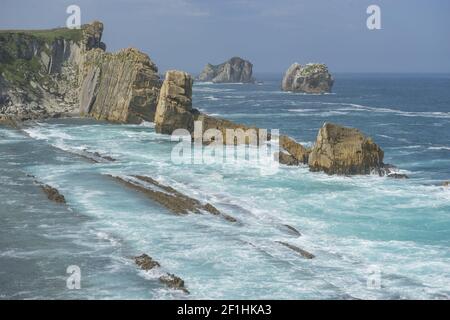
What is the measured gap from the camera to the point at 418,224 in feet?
145

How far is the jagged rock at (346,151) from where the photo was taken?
201 ft

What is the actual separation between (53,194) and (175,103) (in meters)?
43.8

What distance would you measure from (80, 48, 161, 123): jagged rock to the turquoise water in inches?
1319

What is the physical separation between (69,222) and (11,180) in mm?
18013

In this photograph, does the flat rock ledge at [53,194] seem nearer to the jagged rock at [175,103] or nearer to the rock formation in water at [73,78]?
the jagged rock at [175,103]

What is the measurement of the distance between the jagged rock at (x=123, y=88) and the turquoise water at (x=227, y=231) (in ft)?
110

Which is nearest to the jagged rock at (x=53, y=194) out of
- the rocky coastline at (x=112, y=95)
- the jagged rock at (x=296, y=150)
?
the rocky coastline at (x=112, y=95)

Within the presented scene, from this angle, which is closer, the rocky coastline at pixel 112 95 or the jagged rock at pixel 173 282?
the jagged rock at pixel 173 282

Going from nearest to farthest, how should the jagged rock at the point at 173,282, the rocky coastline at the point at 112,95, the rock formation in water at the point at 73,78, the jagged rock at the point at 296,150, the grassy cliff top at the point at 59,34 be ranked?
the jagged rock at the point at 173,282 → the rocky coastline at the point at 112,95 → the jagged rock at the point at 296,150 → the rock formation in water at the point at 73,78 → the grassy cliff top at the point at 59,34

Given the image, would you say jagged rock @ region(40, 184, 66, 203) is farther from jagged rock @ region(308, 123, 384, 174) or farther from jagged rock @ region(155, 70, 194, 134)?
jagged rock @ region(155, 70, 194, 134)

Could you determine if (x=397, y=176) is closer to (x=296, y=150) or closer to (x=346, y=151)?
(x=346, y=151)

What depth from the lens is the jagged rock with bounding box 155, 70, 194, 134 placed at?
91.9m

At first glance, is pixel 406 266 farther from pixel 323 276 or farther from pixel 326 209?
pixel 326 209

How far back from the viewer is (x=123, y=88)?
111 m
